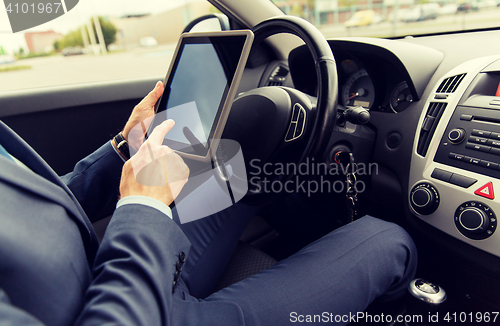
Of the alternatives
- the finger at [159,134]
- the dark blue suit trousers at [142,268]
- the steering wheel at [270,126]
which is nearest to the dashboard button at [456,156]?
the dark blue suit trousers at [142,268]

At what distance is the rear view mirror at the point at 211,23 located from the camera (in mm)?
1370

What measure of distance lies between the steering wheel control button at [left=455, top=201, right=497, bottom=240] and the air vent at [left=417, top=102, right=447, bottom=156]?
19 centimetres

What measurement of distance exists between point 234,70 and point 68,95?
1.05 m

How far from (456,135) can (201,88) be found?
66 cm

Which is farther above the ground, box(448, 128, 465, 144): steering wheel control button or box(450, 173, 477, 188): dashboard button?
box(448, 128, 465, 144): steering wheel control button

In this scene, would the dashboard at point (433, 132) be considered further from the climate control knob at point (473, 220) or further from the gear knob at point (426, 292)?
the gear knob at point (426, 292)

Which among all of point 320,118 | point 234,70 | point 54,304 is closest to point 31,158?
point 54,304

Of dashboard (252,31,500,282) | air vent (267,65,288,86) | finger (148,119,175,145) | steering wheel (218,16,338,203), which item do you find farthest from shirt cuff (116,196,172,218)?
air vent (267,65,288,86)

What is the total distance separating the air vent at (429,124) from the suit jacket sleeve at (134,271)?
28.4 inches

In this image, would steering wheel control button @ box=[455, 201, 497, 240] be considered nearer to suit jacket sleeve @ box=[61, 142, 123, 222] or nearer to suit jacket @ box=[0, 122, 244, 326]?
suit jacket @ box=[0, 122, 244, 326]

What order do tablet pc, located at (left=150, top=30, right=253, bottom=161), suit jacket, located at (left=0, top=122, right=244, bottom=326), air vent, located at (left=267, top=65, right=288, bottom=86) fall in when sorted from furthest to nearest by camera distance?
air vent, located at (left=267, top=65, right=288, bottom=86) < tablet pc, located at (left=150, top=30, right=253, bottom=161) < suit jacket, located at (left=0, top=122, right=244, bottom=326)

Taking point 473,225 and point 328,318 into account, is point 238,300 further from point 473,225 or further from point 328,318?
point 473,225

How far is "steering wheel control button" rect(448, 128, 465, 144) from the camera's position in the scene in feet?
2.66

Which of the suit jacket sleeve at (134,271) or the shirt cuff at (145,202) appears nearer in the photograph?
the suit jacket sleeve at (134,271)
